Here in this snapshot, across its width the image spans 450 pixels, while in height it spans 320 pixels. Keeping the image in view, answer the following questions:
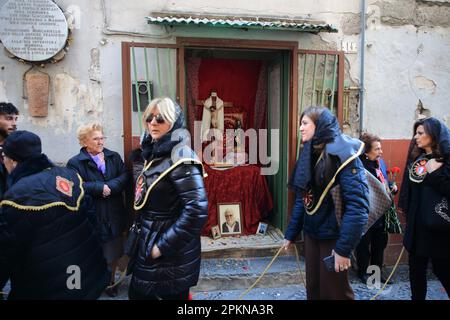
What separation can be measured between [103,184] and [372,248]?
3100 mm

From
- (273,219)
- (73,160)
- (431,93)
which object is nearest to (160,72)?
(73,160)

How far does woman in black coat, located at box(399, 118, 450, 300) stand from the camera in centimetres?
281

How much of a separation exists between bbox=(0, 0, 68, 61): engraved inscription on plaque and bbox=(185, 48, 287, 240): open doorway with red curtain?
5.71ft

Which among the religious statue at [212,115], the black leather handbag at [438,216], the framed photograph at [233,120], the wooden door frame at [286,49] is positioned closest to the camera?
the black leather handbag at [438,216]

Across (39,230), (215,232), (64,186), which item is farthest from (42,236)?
(215,232)

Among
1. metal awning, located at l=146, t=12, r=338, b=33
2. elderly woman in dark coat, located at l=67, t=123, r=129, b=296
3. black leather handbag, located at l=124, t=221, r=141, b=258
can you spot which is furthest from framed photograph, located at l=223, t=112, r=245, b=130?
black leather handbag, located at l=124, t=221, r=141, b=258

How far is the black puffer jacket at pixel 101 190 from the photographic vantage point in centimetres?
346

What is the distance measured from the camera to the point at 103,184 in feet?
11.4

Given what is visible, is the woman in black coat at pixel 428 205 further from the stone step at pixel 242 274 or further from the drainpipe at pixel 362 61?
the drainpipe at pixel 362 61

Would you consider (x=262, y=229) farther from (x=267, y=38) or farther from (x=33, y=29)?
(x=33, y=29)

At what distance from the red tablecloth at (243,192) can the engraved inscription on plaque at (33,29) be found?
2.50 m

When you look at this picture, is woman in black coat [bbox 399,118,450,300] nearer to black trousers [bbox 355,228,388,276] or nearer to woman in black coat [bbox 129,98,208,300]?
black trousers [bbox 355,228,388,276]

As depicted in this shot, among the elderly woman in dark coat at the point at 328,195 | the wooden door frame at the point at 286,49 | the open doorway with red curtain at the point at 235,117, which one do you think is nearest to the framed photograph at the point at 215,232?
the open doorway with red curtain at the point at 235,117

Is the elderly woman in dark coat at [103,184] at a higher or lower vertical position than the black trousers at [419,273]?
higher
